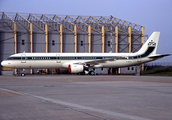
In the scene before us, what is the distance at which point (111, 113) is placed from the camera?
721cm

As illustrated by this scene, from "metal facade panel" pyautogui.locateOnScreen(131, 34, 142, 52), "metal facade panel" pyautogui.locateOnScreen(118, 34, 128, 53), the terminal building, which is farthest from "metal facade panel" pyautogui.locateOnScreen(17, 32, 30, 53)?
"metal facade panel" pyautogui.locateOnScreen(131, 34, 142, 52)

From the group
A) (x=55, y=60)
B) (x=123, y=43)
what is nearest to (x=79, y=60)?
(x=55, y=60)

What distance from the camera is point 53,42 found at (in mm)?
50156

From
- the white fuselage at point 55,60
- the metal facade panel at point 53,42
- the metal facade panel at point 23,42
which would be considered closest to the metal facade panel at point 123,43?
the white fuselage at point 55,60

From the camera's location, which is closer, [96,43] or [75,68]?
[75,68]

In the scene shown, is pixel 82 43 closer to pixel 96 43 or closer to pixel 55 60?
pixel 96 43

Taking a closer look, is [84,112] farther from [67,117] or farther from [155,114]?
[155,114]

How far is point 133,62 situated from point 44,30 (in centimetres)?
1941

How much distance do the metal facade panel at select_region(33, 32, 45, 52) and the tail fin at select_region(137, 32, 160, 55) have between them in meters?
18.8

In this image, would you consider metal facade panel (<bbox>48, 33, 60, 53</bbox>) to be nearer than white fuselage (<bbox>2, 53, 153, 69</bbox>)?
No

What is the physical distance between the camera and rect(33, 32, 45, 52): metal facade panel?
48.8 metres

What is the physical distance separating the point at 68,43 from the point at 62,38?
163 cm

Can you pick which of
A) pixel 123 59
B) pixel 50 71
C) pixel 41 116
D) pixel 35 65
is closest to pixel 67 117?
pixel 41 116

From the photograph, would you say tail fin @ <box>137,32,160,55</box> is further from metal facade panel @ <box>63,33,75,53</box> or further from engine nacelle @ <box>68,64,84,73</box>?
metal facade panel @ <box>63,33,75,53</box>
